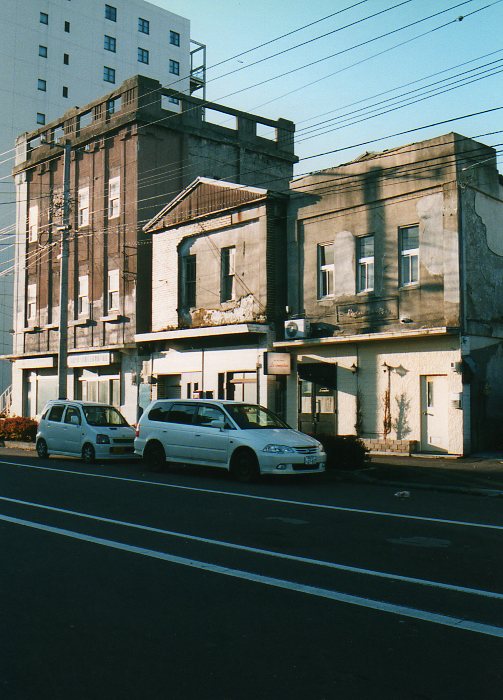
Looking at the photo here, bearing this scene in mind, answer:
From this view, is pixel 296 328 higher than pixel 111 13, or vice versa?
pixel 111 13

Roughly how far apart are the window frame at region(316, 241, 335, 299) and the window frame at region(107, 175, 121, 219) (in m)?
11.1

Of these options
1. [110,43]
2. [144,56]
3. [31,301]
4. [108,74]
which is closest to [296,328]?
[31,301]

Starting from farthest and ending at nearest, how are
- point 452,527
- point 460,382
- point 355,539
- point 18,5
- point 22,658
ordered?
point 18,5
point 460,382
point 452,527
point 355,539
point 22,658

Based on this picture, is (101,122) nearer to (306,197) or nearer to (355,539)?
(306,197)

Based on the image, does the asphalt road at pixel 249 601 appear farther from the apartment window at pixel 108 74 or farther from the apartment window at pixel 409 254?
the apartment window at pixel 108 74

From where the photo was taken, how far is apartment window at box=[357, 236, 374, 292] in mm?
21688

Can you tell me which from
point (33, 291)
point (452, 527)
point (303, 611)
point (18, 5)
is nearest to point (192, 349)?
point (33, 291)

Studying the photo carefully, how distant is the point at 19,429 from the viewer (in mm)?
27641

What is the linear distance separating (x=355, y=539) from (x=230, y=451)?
6.89 m

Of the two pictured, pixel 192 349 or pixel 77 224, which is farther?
pixel 77 224

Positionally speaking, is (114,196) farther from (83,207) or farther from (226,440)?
(226,440)

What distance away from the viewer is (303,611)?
596 centimetres

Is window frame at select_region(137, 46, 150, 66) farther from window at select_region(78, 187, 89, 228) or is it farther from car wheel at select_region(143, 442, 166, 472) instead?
car wheel at select_region(143, 442, 166, 472)

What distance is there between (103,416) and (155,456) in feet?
13.5
